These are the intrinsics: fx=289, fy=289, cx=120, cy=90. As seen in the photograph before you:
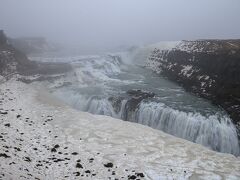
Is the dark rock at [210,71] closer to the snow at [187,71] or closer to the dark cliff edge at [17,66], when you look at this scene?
the snow at [187,71]

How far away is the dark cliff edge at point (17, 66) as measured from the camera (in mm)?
43037

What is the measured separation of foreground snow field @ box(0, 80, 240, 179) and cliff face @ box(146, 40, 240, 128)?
29.2 ft

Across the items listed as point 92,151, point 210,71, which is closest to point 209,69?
point 210,71

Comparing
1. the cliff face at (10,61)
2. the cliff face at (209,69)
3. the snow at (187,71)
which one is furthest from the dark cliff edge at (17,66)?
the snow at (187,71)

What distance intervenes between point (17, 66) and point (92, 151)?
105ft

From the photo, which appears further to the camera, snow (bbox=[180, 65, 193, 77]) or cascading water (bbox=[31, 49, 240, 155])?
snow (bbox=[180, 65, 193, 77])

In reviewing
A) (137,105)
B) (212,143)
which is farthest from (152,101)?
(212,143)

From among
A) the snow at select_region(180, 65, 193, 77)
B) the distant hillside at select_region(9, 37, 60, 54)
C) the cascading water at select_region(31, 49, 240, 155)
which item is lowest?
the cascading water at select_region(31, 49, 240, 155)

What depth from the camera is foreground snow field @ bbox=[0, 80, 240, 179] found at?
1514cm

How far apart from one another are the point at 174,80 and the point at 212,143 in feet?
59.6

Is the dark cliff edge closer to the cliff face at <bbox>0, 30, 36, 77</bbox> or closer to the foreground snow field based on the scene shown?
the cliff face at <bbox>0, 30, 36, 77</bbox>

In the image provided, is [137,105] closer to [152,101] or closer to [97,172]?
[152,101]

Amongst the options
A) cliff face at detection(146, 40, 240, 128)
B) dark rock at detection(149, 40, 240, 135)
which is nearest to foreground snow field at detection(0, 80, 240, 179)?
dark rock at detection(149, 40, 240, 135)

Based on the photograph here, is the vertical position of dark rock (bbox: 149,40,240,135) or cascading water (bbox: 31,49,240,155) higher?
dark rock (bbox: 149,40,240,135)
